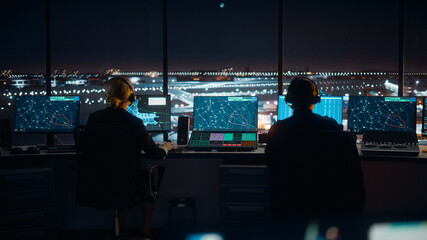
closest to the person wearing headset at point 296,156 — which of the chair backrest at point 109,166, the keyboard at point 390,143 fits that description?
the chair backrest at point 109,166

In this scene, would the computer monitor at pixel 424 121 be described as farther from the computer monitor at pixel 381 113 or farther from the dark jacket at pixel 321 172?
the dark jacket at pixel 321 172

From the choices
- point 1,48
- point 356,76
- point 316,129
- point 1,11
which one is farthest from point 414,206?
point 1,11

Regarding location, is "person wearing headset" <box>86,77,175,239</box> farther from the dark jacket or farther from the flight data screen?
the dark jacket

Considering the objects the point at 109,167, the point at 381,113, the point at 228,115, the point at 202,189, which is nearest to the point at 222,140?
the point at 228,115

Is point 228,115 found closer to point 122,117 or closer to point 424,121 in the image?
point 122,117

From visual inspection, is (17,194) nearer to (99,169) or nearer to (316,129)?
Result: (99,169)

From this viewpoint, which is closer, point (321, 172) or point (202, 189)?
point (321, 172)
